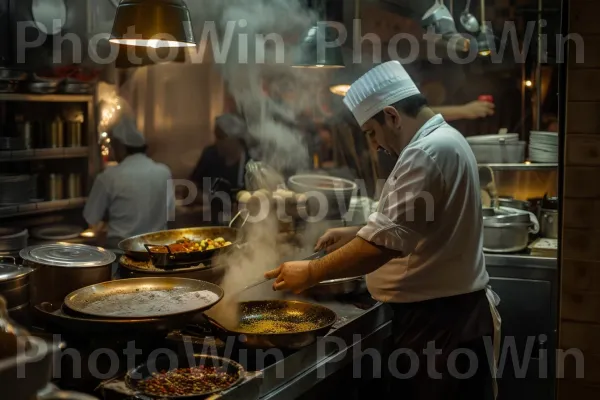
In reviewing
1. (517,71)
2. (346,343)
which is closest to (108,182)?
(346,343)

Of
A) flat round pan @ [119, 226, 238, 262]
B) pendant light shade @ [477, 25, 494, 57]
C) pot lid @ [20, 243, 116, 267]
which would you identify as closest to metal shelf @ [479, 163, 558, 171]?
pendant light shade @ [477, 25, 494, 57]

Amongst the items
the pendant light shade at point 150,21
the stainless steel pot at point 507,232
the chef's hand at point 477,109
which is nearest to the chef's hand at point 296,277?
the pendant light shade at point 150,21

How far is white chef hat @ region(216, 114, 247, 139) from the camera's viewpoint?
7243mm

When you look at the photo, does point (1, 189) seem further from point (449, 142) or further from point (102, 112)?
point (449, 142)

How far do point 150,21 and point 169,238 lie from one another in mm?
1350

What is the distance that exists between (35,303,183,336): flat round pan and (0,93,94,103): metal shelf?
4.14 meters

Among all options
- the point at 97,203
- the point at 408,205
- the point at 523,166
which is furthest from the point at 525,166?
the point at 97,203

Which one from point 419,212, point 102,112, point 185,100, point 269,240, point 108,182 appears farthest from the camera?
point 185,100

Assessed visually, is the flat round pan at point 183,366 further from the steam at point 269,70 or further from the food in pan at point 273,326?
the steam at point 269,70

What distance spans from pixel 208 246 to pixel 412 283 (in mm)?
1047

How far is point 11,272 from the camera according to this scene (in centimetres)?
236

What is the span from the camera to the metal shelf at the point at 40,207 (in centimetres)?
587

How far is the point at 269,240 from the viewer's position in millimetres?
3971

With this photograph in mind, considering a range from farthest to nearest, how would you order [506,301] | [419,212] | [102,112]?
1. [102,112]
2. [506,301]
3. [419,212]
